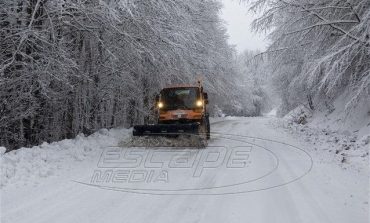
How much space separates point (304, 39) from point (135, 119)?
9718 mm

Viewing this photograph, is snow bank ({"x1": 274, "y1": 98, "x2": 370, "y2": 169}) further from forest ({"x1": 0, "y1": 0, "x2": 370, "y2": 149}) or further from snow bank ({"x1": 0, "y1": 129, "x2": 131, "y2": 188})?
snow bank ({"x1": 0, "y1": 129, "x2": 131, "y2": 188})

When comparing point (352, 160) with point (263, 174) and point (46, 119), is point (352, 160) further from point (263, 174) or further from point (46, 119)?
point (46, 119)

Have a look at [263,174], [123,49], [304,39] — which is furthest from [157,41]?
[263,174]

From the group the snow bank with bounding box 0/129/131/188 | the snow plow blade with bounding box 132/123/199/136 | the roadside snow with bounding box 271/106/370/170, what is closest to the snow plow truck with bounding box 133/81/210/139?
the snow plow blade with bounding box 132/123/199/136

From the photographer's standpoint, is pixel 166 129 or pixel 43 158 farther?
pixel 166 129

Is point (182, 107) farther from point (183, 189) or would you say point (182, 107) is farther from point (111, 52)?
point (183, 189)

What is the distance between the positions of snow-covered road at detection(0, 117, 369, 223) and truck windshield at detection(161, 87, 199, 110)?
3.66 meters

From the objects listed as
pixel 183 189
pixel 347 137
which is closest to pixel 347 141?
pixel 347 137

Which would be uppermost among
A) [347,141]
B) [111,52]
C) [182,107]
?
[111,52]

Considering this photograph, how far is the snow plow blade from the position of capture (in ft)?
46.9

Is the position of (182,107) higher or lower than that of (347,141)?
higher

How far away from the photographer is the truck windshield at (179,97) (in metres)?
16.2

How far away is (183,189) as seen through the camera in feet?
27.2

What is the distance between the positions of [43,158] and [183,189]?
4160 millimetres
